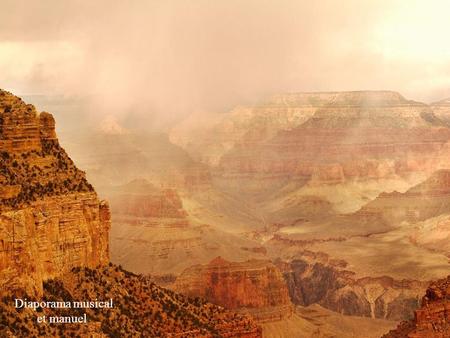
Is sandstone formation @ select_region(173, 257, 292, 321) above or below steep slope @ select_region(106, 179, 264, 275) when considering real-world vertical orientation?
below

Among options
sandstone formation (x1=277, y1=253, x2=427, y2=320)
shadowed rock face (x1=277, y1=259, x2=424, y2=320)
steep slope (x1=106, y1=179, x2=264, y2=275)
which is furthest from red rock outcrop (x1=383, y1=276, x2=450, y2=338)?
sandstone formation (x1=277, y1=253, x2=427, y2=320)

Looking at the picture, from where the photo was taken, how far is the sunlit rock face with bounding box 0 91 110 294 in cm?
5612

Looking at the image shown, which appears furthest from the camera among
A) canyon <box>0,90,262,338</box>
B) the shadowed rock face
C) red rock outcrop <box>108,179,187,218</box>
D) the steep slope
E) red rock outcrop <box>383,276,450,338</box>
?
red rock outcrop <box>108,179,187,218</box>

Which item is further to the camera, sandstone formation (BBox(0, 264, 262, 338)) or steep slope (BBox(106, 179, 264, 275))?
steep slope (BBox(106, 179, 264, 275))

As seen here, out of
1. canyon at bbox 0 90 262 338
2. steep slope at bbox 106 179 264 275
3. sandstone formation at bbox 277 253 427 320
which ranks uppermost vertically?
steep slope at bbox 106 179 264 275

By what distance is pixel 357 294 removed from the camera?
173375mm

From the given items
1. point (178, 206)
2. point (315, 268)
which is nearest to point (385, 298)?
point (315, 268)

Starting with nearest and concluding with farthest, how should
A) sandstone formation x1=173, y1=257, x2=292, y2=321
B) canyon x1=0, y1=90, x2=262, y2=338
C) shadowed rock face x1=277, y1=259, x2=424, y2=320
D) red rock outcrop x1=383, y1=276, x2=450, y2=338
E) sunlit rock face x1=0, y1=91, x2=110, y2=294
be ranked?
1. canyon x1=0, y1=90, x2=262, y2=338
2. sunlit rock face x1=0, y1=91, x2=110, y2=294
3. red rock outcrop x1=383, y1=276, x2=450, y2=338
4. sandstone formation x1=173, y1=257, x2=292, y2=321
5. shadowed rock face x1=277, y1=259, x2=424, y2=320

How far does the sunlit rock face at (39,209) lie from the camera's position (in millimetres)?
56125

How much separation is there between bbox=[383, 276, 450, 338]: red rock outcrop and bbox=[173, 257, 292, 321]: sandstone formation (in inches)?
2561

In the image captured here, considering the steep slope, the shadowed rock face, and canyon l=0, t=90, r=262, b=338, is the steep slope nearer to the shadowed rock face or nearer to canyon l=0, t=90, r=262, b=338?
the shadowed rock face

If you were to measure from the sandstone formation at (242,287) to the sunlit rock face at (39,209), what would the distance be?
6509 centimetres

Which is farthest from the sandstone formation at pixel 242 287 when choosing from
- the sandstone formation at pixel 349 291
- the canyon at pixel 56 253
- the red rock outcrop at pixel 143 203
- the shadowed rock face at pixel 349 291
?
the canyon at pixel 56 253

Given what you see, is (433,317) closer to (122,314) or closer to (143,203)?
(122,314)
